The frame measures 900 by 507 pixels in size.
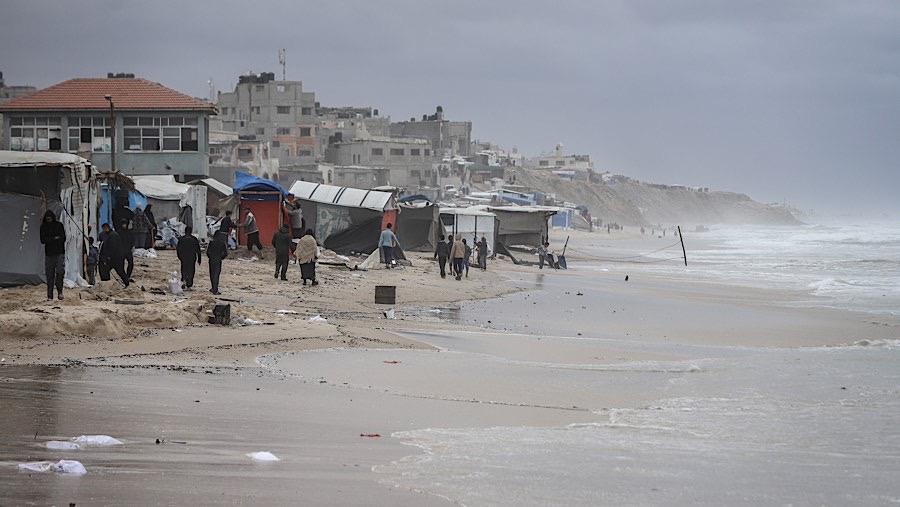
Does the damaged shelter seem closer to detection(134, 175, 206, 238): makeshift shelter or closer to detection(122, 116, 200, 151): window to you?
detection(134, 175, 206, 238): makeshift shelter

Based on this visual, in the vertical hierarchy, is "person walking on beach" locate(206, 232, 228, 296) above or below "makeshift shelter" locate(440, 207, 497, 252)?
below

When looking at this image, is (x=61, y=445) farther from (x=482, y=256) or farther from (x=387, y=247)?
(x=482, y=256)

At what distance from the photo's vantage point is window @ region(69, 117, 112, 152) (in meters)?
37.9

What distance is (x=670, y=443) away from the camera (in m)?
7.86

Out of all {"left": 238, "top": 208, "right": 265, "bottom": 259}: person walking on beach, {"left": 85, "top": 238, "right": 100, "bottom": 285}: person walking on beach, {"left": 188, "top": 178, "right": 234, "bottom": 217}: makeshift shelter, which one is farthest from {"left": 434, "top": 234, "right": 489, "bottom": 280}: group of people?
{"left": 85, "top": 238, "right": 100, "bottom": 285}: person walking on beach

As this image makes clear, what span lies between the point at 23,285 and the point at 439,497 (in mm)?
11018

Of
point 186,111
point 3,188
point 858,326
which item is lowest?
point 858,326

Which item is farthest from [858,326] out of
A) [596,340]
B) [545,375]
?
[545,375]

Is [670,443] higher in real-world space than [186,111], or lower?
lower

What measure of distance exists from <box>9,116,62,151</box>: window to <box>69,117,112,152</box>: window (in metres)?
0.52

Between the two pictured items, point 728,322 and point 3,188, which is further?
point 728,322

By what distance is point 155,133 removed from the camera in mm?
38312

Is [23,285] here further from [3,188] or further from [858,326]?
A: [858,326]

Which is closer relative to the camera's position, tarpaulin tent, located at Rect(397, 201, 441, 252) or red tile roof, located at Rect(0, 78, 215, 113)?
tarpaulin tent, located at Rect(397, 201, 441, 252)
